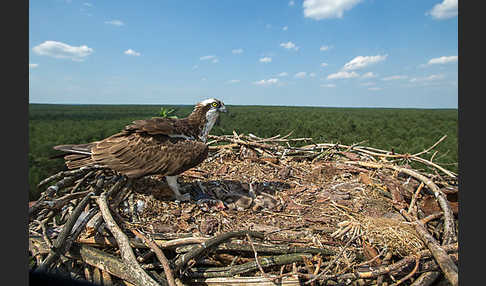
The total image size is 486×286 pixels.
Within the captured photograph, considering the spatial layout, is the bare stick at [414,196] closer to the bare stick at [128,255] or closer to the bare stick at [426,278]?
the bare stick at [426,278]

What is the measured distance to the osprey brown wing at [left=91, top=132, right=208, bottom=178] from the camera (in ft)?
10.7

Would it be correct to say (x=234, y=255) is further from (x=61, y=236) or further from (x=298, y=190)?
(x=298, y=190)

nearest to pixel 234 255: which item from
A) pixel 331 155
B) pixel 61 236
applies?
pixel 61 236

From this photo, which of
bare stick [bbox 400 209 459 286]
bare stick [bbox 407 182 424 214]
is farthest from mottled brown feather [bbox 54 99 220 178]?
bare stick [bbox 407 182 424 214]

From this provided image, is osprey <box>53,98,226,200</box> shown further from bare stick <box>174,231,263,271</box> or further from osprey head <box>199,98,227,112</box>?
bare stick <box>174,231,263,271</box>

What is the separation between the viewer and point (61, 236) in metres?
2.12

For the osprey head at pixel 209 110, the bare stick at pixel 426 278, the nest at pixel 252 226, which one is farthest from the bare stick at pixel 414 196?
the osprey head at pixel 209 110

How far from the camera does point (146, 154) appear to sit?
3.37 meters

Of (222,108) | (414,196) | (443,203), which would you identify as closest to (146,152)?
(222,108)

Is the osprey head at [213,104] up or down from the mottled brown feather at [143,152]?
up

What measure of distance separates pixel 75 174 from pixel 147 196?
951 mm

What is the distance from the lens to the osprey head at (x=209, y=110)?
13.8 ft

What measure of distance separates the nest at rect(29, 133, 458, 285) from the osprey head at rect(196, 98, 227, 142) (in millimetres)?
682

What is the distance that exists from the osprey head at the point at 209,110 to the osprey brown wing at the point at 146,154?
63 cm
